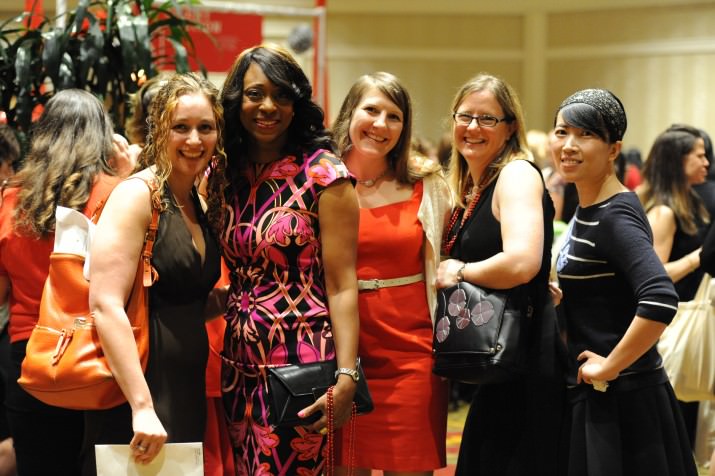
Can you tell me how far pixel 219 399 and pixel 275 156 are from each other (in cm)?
81

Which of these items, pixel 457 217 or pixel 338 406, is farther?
pixel 457 217

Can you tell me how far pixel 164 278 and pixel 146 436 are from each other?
A: 0.39 meters

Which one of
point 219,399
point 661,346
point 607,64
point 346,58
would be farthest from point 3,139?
point 607,64

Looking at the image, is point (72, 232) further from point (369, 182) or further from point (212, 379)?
point (369, 182)

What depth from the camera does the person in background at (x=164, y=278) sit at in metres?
2.26

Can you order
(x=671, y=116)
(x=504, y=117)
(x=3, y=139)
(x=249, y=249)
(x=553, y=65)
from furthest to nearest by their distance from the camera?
(x=553, y=65)
(x=671, y=116)
(x=3, y=139)
(x=504, y=117)
(x=249, y=249)

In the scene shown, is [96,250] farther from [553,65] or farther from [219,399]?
[553,65]

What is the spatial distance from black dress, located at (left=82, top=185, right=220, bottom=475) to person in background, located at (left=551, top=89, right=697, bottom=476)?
1.00 metres

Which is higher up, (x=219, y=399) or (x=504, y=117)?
(x=504, y=117)

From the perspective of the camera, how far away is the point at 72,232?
249 centimetres

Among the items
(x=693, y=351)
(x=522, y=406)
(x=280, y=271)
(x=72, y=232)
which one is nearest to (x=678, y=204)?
(x=693, y=351)

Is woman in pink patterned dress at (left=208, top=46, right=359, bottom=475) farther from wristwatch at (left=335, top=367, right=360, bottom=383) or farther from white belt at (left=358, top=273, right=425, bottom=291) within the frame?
white belt at (left=358, top=273, right=425, bottom=291)

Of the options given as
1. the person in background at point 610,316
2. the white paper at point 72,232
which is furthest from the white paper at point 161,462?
the person in background at point 610,316

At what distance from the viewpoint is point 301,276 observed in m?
2.49
